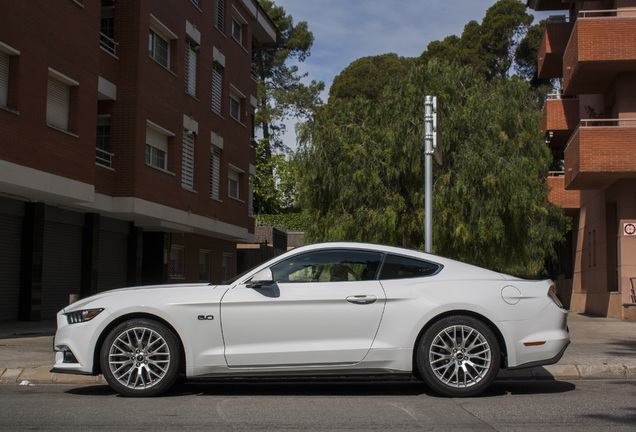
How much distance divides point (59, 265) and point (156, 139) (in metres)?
5.00

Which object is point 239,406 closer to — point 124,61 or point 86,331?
point 86,331

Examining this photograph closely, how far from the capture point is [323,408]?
625 cm

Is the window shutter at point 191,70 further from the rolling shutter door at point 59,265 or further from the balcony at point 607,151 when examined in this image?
the balcony at point 607,151

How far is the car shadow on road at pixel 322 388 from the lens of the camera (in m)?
7.16

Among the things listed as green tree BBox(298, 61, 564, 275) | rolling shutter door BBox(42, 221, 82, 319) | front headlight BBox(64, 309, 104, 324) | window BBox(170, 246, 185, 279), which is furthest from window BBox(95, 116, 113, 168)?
front headlight BBox(64, 309, 104, 324)

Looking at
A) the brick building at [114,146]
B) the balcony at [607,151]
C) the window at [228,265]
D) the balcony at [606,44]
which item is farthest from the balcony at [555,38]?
the window at [228,265]

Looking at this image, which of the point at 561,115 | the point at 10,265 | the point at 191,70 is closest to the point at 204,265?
the point at 191,70

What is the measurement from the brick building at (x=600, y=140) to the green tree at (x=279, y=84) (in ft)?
79.0

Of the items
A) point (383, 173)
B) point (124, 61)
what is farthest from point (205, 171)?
point (383, 173)

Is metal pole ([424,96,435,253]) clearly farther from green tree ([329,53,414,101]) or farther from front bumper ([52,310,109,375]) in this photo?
green tree ([329,53,414,101])

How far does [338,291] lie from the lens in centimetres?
680

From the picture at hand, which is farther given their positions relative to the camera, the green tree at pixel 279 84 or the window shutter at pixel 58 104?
the green tree at pixel 279 84

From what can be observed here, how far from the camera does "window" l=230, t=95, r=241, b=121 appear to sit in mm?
29188

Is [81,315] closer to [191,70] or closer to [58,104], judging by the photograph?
[58,104]
